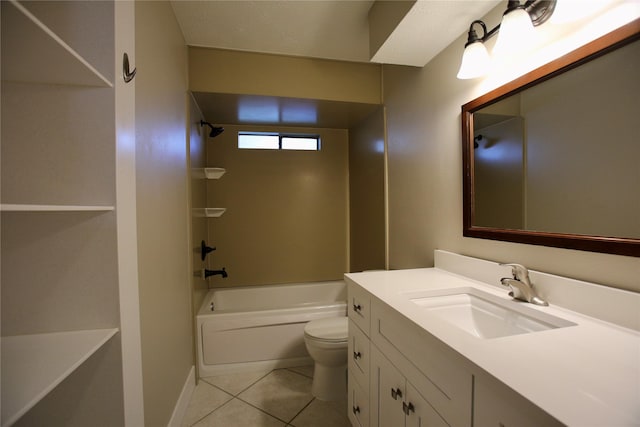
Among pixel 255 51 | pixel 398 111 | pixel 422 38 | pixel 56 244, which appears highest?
pixel 255 51

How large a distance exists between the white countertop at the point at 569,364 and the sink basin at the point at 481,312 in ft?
0.19

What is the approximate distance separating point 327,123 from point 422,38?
1582 millimetres

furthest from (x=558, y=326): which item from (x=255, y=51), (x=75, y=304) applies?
(x=255, y=51)

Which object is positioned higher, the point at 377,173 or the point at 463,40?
the point at 463,40

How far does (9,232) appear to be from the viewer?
71 centimetres

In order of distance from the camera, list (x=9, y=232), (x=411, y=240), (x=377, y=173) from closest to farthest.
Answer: (x=9, y=232) → (x=411, y=240) → (x=377, y=173)

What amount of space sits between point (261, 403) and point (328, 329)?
66cm

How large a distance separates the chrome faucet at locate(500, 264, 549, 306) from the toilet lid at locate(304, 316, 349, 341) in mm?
1121

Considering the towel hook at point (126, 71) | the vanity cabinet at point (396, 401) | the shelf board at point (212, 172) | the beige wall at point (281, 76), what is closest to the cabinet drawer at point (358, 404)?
the vanity cabinet at point (396, 401)

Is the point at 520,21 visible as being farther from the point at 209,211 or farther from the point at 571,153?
the point at 209,211

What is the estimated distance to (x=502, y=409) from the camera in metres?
0.57

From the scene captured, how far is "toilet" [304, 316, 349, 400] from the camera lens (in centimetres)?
177

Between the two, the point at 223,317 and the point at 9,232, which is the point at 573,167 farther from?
the point at 223,317

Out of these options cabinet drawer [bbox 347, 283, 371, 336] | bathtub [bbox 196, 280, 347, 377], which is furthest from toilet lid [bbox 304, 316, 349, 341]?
cabinet drawer [bbox 347, 283, 371, 336]
